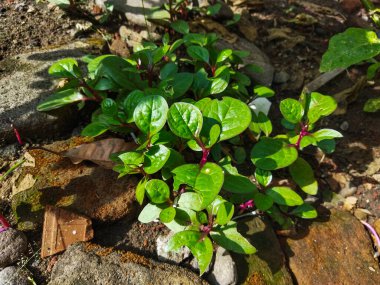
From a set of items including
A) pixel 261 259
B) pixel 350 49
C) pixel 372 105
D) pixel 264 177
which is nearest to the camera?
pixel 261 259

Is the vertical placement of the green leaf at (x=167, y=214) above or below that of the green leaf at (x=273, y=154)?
below

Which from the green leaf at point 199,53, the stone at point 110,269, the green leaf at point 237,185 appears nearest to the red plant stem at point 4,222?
the stone at point 110,269

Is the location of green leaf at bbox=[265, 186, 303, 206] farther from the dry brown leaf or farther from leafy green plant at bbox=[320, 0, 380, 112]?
the dry brown leaf

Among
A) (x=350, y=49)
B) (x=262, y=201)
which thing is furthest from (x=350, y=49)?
(x=262, y=201)

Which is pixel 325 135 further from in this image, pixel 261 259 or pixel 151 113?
pixel 151 113

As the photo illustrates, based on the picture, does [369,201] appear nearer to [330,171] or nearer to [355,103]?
[330,171]

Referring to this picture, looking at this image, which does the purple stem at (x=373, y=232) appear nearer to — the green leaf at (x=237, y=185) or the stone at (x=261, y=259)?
the stone at (x=261, y=259)
